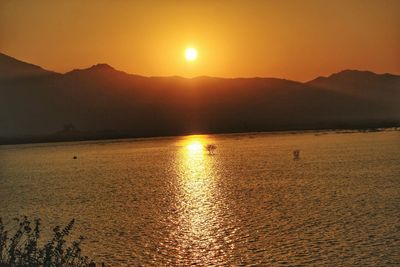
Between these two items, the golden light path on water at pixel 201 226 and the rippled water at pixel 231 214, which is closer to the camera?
the rippled water at pixel 231 214

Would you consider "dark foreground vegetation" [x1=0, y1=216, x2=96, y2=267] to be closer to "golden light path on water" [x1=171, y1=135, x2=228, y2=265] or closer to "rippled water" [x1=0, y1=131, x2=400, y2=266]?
"rippled water" [x1=0, y1=131, x2=400, y2=266]

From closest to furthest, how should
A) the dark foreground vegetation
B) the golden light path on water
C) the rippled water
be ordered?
the dark foreground vegetation → the rippled water → the golden light path on water

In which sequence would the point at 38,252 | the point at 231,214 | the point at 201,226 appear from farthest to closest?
the point at 231,214 → the point at 201,226 → the point at 38,252

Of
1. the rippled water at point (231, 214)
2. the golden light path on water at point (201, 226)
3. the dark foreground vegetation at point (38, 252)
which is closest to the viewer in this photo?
the dark foreground vegetation at point (38, 252)

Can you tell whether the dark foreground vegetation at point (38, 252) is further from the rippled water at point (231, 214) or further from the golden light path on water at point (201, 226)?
the golden light path on water at point (201, 226)

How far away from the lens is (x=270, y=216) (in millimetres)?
33875

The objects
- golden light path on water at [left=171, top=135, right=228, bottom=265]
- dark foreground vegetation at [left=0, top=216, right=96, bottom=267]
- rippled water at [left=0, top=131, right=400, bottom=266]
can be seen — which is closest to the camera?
dark foreground vegetation at [left=0, top=216, right=96, bottom=267]

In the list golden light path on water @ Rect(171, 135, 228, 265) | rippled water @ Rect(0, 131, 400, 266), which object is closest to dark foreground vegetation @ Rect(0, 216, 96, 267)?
rippled water @ Rect(0, 131, 400, 266)

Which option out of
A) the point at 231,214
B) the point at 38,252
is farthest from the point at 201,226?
the point at 38,252

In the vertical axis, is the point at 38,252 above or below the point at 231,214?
above

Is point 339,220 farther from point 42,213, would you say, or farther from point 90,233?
point 42,213

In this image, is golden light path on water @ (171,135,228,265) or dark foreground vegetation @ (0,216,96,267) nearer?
dark foreground vegetation @ (0,216,96,267)

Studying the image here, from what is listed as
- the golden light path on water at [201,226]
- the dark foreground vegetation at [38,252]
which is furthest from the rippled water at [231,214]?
the dark foreground vegetation at [38,252]

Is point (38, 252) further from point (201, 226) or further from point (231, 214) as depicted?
point (231, 214)
